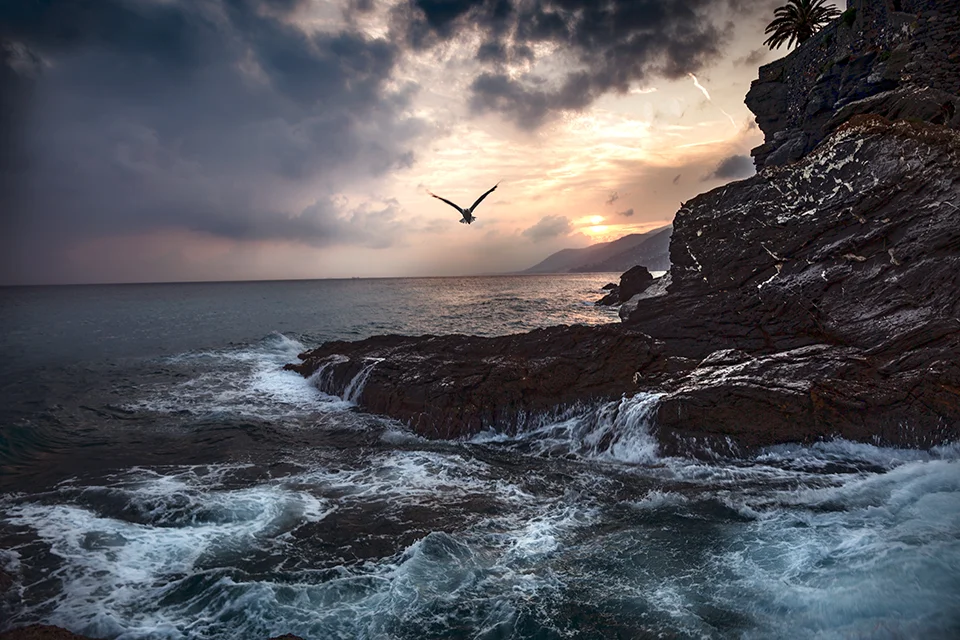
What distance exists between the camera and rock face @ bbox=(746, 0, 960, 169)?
67.4ft

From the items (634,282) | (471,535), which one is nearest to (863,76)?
(634,282)

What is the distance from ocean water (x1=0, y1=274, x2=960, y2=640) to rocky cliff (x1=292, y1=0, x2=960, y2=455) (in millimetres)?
786

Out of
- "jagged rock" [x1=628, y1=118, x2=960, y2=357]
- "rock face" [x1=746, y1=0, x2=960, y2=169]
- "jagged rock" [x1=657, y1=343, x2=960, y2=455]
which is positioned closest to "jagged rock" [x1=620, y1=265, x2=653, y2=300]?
"rock face" [x1=746, y1=0, x2=960, y2=169]

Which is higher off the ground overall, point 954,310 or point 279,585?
point 954,310

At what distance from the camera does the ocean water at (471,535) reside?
20.2 feet

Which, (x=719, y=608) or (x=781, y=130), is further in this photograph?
(x=781, y=130)

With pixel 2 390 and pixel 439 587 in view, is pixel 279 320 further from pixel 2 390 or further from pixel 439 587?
pixel 439 587

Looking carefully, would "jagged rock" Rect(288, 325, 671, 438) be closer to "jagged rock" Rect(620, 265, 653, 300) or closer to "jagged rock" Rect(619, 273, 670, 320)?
"jagged rock" Rect(619, 273, 670, 320)

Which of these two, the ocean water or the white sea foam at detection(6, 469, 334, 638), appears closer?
the ocean water

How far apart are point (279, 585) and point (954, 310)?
16.1 metres

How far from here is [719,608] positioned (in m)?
6.16

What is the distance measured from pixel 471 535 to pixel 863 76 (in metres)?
31.7

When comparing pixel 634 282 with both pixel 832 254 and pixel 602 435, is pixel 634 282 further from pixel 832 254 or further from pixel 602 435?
pixel 602 435

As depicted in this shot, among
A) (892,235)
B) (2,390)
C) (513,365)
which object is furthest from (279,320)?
(892,235)
